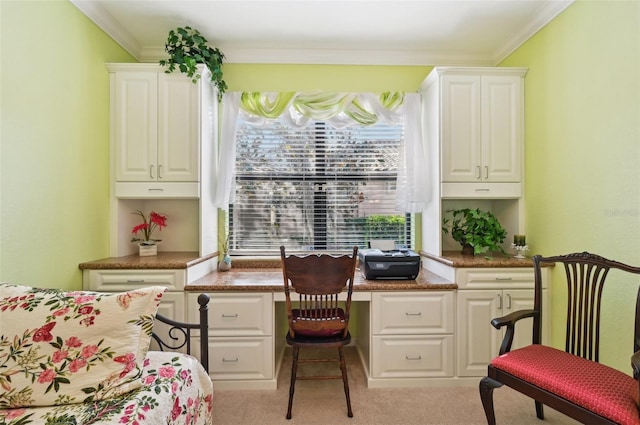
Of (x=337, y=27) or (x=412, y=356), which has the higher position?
(x=337, y=27)

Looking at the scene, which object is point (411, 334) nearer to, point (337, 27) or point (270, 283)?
point (270, 283)

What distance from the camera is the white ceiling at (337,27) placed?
229cm

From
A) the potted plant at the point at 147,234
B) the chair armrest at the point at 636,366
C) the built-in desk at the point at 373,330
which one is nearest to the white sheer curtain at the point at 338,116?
the potted plant at the point at 147,234

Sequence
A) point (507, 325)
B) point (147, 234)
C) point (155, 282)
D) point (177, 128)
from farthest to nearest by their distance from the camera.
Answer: point (147, 234) < point (177, 128) < point (155, 282) < point (507, 325)

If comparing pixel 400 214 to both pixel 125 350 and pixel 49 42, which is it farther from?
pixel 49 42

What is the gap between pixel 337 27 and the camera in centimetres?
256

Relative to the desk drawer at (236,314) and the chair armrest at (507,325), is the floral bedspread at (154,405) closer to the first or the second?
the desk drawer at (236,314)

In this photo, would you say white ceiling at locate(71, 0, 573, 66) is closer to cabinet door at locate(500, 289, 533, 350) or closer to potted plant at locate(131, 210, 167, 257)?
potted plant at locate(131, 210, 167, 257)

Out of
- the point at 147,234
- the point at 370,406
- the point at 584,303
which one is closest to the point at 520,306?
the point at 584,303

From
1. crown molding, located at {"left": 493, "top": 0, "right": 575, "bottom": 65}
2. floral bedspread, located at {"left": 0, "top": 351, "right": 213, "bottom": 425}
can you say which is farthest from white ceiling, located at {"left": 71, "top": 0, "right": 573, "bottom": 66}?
floral bedspread, located at {"left": 0, "top": 351, "right": 213, "bottom": 425}

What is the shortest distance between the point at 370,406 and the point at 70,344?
1766mm

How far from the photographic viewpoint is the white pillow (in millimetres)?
1231

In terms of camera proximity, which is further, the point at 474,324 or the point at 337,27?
the point at 337,27

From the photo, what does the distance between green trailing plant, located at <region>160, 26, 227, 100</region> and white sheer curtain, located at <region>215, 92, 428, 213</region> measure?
0.28m
